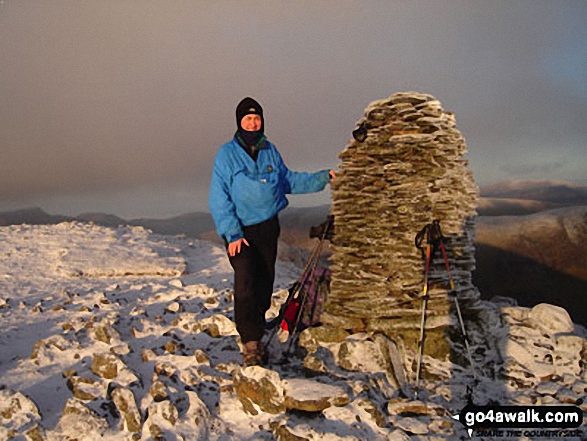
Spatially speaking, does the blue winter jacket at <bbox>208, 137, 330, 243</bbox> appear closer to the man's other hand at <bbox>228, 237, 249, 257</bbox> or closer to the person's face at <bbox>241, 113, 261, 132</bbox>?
the man's other hand at <bbox>228, 237, 249, 257</bbox>

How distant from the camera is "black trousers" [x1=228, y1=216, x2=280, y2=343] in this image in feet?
20.8

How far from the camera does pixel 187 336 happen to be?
7.75 metres

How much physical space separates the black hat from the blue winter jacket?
372 millimetres

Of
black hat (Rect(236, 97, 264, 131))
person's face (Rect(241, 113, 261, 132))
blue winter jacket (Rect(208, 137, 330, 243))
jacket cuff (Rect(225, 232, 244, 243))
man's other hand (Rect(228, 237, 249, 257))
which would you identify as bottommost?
man's other hand (Rect(228, 237, 249, 257))

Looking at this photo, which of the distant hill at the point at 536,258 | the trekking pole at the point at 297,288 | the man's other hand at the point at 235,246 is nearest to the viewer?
the man's other hand at the point at 235,246

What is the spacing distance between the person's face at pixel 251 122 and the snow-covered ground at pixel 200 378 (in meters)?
3.31

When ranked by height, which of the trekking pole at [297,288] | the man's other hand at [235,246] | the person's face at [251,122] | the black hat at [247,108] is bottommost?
the trekking pole at [297,288]

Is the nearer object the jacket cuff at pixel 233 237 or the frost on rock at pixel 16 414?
the frost on rock at pixel 16 414

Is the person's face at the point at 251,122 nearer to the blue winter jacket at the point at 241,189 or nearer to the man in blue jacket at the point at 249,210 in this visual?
the man in blue jacket at the point at 249,210

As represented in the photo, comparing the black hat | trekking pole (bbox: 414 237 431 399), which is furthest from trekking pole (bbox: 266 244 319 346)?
the black hat

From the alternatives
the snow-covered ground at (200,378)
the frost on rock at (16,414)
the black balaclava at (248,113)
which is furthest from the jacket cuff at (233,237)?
the frost on rock at (16,414)

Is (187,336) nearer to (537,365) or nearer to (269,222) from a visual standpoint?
(269,222)

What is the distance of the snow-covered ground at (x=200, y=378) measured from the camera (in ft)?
17.4

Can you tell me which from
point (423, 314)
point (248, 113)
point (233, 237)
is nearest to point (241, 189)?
point (233, 237)
